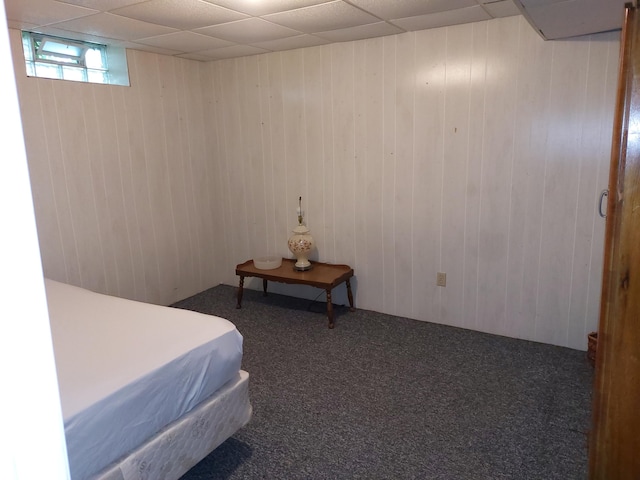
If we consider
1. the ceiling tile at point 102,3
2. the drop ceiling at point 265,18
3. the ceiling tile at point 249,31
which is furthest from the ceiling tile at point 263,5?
the ceiling tile at point 102,3

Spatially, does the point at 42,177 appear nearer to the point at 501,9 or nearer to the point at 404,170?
the point at 404,170

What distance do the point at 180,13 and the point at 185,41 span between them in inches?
30.3

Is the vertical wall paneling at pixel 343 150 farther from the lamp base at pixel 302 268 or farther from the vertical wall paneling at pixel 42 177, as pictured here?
the vertical wall paneling at pixel 42 177

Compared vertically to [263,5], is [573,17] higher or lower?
lower

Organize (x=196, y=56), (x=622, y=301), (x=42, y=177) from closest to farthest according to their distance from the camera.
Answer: (x=622, y=301)
(x=42, y=177)
(x=196, y=56)

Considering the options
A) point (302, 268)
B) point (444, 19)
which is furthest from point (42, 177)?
point (444, 19)

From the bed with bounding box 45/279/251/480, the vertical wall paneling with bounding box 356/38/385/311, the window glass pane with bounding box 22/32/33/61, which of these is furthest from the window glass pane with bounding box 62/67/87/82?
the vertical wall paneling with bounding box 356/38/385/311

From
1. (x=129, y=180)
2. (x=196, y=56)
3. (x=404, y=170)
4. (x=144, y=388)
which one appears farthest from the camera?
(x=196, y=56)

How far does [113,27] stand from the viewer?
118 inches

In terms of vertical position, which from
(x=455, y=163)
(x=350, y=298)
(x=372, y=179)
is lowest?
(x=350, y=298)

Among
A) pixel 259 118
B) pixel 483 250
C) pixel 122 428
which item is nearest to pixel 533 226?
pixel 483 250

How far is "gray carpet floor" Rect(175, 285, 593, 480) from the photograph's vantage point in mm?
2033

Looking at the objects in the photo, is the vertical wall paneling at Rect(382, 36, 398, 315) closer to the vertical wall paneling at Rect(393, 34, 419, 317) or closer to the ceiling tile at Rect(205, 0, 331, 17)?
the vertical wall paneling at Rect(393, 34, 419, 317)

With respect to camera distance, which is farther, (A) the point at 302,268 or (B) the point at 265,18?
(A) the point at 302,268
